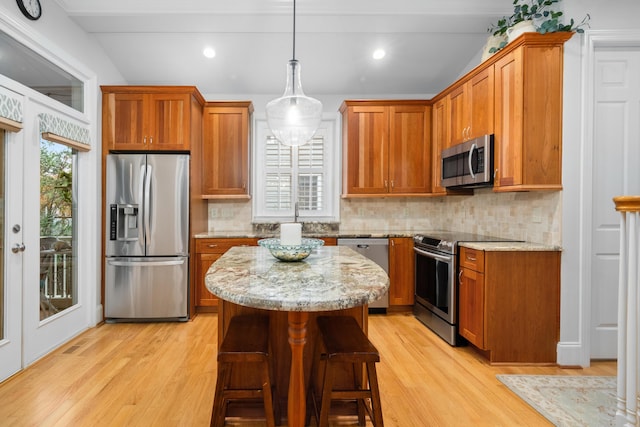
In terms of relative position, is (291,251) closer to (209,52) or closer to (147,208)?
(147,208)

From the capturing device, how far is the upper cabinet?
376cm

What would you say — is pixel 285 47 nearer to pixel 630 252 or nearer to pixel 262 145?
pixel 262 145

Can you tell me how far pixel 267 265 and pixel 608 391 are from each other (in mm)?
2404

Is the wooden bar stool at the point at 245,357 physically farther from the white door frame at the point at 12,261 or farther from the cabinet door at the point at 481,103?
the cabinet door at the point at 481,103

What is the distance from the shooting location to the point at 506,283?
2.70 meters

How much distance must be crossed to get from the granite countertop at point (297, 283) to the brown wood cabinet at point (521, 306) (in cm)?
132

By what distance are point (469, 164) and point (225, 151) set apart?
2.75 metres

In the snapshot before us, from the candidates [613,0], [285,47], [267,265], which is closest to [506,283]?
[267,265]

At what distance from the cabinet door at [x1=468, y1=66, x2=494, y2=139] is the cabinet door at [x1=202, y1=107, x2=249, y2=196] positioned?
2.52 metres

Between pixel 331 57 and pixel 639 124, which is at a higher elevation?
pixel 331 57

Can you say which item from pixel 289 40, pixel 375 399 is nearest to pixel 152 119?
pixel 289 40

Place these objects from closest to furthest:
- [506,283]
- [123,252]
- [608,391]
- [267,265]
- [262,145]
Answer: [267,265], [608,391], [506,283], [123,252], [262,145]

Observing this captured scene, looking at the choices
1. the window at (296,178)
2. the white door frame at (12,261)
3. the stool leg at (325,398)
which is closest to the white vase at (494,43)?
the window at (296,178)

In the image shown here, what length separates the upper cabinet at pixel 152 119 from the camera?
12.3ft
